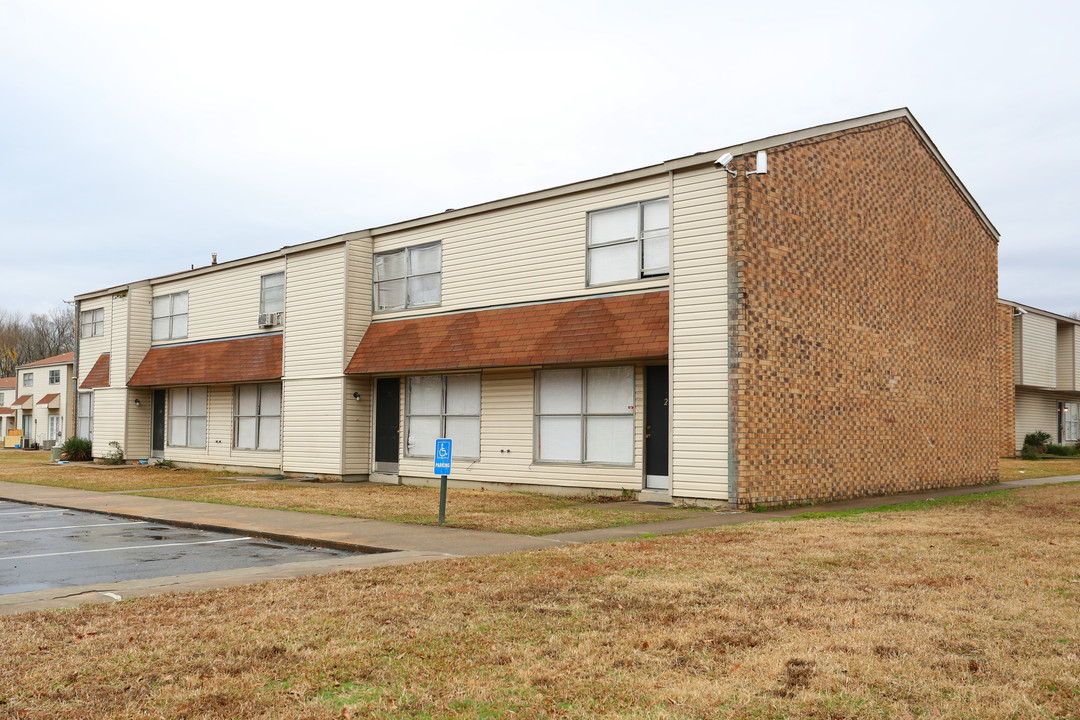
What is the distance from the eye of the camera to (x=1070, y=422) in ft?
156

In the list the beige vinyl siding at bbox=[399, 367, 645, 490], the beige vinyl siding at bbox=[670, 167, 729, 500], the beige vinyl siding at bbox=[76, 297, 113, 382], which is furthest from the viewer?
the beige vinyl siding at bbox=[76, 297, 113, 382]

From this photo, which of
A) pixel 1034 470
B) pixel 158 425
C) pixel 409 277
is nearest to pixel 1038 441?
pixel 1034 470

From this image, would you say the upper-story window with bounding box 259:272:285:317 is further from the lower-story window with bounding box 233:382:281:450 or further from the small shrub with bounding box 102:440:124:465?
the small shrub with bounding box 102:440:124:465

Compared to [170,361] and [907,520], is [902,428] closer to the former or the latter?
[907,520]

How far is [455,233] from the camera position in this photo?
22.2 metres

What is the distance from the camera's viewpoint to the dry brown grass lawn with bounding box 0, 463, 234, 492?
2219cm

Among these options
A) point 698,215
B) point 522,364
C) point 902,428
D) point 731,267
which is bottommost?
point 902,428

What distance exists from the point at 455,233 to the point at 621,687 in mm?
17737

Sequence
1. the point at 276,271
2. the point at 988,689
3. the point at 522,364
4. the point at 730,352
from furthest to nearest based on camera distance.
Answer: the point at 276,271, the point at 522,364, the point at 730,352, the point at 988,689

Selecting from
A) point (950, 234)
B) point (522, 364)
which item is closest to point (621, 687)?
point (522, 364)

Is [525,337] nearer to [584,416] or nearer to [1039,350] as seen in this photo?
[584,416]

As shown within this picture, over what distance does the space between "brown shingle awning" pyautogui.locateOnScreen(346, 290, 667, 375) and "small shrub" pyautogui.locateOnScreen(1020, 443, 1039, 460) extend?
2910 centimetres

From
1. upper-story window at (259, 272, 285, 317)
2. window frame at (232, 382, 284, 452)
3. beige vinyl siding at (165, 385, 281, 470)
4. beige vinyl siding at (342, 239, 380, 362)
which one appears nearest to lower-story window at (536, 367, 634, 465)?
beige vinyl siding at (342, 239, 380, 362)

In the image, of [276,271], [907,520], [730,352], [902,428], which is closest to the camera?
[907,520]
